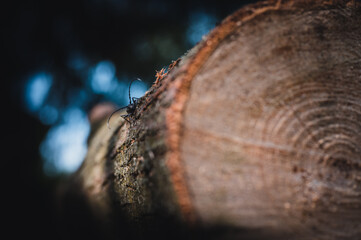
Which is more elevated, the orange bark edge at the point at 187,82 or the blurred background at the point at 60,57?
the blurred background at the point at 60,57

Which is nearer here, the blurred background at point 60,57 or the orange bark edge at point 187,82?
the orange bark edge at point 187,82

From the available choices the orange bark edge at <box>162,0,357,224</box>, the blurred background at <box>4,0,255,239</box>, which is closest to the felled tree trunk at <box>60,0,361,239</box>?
the orange bark edge at <box>162,0,357,224</box>

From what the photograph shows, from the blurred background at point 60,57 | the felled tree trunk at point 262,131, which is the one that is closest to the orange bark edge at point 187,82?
the felled tree trunk at point 262,131

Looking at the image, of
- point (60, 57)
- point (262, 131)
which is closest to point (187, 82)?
point (262, 131)

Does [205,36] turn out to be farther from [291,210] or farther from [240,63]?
[291,210]

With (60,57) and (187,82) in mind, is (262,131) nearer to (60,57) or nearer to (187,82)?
(187,82)

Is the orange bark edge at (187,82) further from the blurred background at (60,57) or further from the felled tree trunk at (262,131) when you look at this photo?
the blurred background at (60,57)

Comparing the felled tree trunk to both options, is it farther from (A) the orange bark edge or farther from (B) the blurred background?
(B) the blurred background
